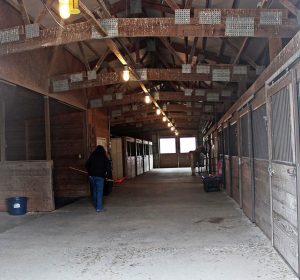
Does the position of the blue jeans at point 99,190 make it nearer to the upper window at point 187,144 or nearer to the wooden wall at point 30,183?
the wooden wall at point 30,183

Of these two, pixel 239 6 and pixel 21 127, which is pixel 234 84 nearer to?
pixel 239 6

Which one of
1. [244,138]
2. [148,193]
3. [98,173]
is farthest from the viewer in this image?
[148,193]

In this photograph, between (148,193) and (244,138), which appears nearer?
(244,138)

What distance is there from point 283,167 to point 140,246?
1.92 m

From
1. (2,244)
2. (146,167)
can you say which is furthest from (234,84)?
(146,167)

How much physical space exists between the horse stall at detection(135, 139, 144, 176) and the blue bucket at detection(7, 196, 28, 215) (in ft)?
37.2

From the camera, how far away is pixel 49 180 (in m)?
7.62

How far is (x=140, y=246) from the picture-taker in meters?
4.62

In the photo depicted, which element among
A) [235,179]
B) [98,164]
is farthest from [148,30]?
[235,179]

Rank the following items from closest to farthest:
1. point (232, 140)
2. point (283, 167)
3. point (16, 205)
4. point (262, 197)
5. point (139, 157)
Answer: point (283, 167), point (262, 197), point (16, 205), point (232, 140), point (139, 157)

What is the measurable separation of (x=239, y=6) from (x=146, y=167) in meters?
16.7

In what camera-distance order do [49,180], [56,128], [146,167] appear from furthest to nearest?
1. [146,167]
2. [56,128]
3. [49,180]

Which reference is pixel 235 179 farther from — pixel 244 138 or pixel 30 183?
pixel 30 183

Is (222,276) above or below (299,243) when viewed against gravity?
below
